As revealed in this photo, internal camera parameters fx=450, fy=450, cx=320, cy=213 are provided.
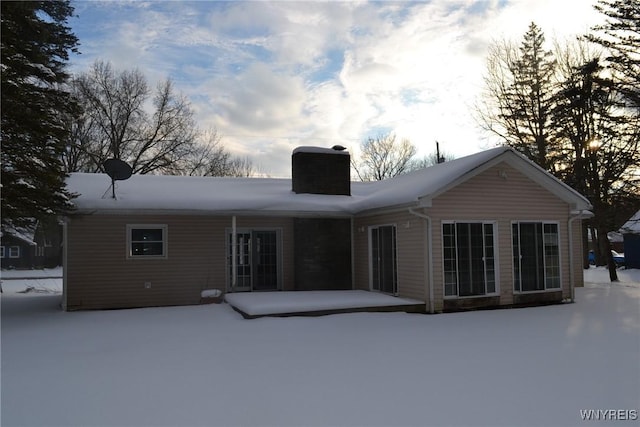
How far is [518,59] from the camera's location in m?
23.7

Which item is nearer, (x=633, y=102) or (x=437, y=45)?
(x=437, y=45)

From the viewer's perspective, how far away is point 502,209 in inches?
410

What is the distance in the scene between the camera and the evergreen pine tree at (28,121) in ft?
28.1

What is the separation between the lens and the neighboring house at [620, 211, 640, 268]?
22108 millimetres

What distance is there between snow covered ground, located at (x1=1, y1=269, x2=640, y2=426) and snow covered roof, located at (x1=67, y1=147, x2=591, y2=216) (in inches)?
106

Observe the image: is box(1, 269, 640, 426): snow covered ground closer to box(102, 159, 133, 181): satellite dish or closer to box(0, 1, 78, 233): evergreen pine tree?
box(0, 1, 78, 233): evergreen pine tree

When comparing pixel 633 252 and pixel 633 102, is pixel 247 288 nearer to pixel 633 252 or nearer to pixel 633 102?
pixel 633 102

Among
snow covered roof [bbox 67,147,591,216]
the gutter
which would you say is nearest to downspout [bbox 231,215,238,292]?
the gutter

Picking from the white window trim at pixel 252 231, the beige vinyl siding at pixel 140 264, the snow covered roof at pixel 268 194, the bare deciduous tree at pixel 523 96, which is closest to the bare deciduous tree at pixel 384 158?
the bare deciduous tree at pixel 523 96

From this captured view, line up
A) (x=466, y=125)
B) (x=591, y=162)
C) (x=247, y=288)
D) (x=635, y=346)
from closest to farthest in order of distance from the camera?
(x=635, y=346), (x=247, y=288), (x=591, y=162), (x=466, y=125)

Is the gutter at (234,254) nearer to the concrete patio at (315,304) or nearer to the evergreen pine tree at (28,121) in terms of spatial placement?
the concrete patio at (315,304)

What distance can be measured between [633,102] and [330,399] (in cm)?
1915

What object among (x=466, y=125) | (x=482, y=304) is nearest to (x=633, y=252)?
(x=466, y=125)
